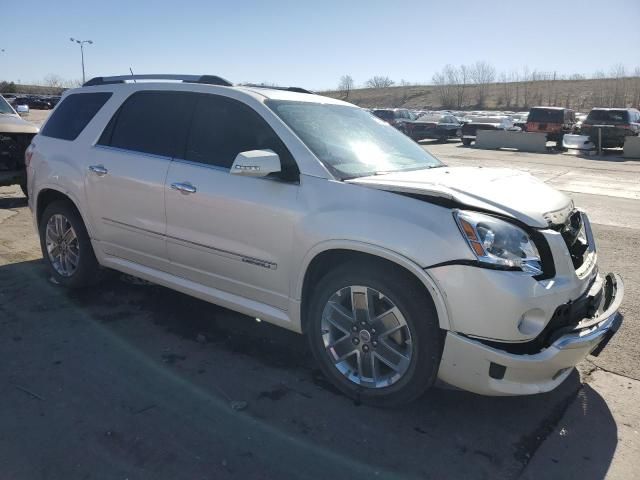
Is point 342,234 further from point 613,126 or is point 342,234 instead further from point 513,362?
point 613,126

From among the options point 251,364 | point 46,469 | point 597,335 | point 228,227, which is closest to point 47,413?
point 46,469

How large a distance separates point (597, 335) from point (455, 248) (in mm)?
978

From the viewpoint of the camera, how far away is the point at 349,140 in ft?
12.8

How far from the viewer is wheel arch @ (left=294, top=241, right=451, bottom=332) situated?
289 centimetres

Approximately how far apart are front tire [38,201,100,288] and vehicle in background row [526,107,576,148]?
1010 inches

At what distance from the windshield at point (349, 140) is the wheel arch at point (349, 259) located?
47 cm

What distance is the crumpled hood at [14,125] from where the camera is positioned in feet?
28.9

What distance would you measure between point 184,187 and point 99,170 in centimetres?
106

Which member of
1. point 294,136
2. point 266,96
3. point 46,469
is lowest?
point 46,469

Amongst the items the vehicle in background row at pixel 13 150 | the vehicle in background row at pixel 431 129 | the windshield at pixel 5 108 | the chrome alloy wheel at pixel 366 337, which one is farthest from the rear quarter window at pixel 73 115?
the vehicle in background row at pixel 431 129

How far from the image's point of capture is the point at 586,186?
45.6 feet

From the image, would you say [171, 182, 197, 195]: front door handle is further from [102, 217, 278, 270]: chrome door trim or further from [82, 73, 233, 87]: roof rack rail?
[82, 73, 233, 87]: roof rack rail

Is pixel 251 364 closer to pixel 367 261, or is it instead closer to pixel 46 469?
pixel 367 261

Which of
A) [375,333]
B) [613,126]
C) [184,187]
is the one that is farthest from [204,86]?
[613,126]
